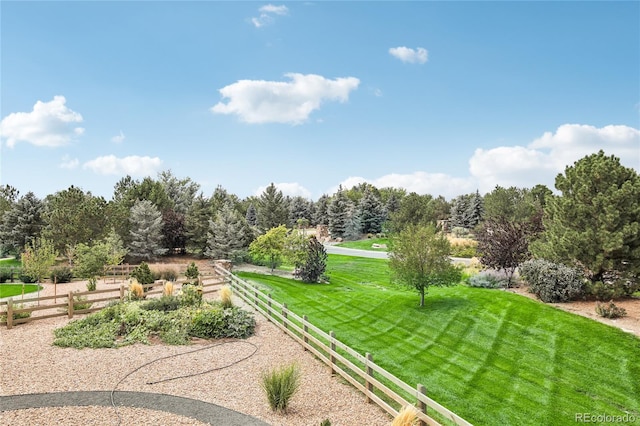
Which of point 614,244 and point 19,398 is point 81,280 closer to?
point 19,398

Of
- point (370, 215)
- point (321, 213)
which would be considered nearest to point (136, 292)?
point (370, 215)

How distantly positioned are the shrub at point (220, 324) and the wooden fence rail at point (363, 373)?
1.24m

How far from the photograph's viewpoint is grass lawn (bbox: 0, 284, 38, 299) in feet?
74.3

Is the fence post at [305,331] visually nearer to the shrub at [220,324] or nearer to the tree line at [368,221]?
the shrub at [220,324]

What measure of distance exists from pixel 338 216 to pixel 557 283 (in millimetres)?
43865

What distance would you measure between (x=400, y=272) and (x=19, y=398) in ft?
44.7

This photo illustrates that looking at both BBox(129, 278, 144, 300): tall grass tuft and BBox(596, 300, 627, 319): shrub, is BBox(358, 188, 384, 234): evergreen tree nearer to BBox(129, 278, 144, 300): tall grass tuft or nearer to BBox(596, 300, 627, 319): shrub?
BBox(129, 278, 144, 300): tall grass tuft

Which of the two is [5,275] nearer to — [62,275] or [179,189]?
[62,275]

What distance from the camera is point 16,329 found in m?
14.3

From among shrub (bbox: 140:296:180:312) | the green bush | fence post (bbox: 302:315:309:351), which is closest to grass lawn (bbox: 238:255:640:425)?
fence post (bbox: 302:315:309:351)

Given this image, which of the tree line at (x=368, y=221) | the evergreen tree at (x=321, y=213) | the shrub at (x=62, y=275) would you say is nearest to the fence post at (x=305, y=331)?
the tree line at (x=368, y=221)

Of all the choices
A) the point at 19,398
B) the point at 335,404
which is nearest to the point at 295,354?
the point at 335,404

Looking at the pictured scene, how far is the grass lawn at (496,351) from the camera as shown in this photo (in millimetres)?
10148

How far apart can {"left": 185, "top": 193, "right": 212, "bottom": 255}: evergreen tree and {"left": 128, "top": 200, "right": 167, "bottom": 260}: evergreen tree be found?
2.85m
